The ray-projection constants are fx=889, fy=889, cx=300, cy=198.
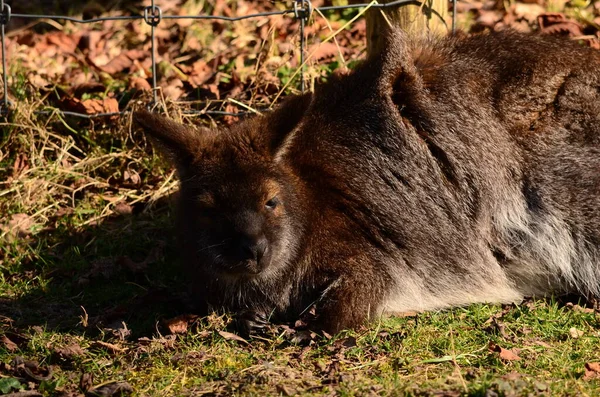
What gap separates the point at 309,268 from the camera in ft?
18.9

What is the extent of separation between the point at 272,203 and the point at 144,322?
1.21 meters

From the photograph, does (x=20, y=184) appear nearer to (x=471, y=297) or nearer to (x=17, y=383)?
(x=17, y=383)

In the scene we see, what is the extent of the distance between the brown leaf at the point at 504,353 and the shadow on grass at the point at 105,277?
6.88 feet

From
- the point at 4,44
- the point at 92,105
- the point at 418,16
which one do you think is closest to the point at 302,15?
the point at 418,16

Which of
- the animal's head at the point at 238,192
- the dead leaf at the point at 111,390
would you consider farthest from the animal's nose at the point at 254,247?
the dead leaf at the point at 111,390

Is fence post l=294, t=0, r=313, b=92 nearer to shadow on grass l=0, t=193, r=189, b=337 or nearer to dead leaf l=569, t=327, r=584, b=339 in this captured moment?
shadow on grass l=0, t=193, r=189, b=337

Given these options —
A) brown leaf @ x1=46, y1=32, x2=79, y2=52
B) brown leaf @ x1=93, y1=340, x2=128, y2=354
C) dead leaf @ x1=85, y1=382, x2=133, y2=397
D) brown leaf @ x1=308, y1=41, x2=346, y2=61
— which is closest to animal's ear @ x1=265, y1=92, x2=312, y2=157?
brown leaf @ x1=93, y1=340, x2=128, y2=354

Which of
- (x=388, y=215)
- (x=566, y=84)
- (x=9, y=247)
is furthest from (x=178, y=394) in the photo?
(x=566, y=84)

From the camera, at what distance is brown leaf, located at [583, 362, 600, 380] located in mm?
4789

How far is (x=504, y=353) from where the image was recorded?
5.05 meters

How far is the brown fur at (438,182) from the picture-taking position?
5793 millimetres

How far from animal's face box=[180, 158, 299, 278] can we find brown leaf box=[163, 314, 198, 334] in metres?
0.33

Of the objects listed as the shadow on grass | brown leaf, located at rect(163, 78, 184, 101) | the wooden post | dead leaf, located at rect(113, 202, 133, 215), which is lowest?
the shadow on grass

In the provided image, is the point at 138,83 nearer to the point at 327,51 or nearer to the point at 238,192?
the point at 327,51
